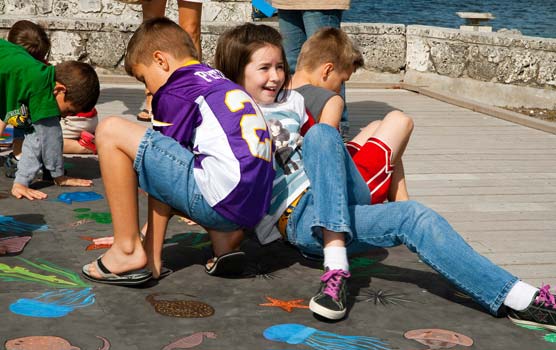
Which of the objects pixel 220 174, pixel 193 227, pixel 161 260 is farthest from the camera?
pixel 193 227

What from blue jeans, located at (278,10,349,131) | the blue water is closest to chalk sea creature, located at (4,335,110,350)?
blue jeans, located at (278,10,349,131)

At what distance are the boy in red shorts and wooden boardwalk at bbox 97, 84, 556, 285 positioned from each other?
67cm

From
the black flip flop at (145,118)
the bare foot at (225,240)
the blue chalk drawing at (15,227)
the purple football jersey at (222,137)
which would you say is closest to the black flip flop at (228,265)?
the bare foot at (225,240)

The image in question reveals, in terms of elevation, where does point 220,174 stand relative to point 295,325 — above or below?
above

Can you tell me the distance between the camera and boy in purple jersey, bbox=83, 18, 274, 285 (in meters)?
3.85

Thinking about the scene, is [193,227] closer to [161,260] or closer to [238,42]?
[161,260]

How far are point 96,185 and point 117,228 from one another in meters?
1.91

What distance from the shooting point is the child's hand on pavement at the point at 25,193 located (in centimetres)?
536

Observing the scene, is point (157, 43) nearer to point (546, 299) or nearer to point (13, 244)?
point (13, 244)

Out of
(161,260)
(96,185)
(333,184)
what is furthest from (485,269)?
(96,185)

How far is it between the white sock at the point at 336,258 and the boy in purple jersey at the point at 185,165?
0.34m

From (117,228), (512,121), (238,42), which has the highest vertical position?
(238,42)

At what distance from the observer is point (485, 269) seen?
12.2 feet

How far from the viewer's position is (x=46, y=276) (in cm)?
402
